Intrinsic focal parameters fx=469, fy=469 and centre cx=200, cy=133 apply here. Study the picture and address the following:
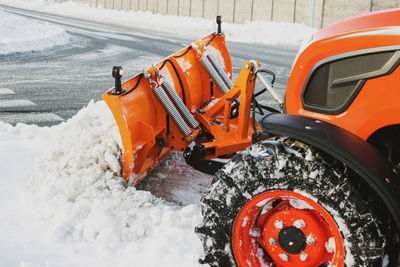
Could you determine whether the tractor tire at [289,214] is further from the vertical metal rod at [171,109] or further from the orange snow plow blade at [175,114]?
the vertical metal rod at [171,109]

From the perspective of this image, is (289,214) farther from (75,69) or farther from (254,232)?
(75,69)

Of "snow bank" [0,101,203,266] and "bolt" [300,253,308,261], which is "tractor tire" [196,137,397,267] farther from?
"snow bank" [0,101,203,266]

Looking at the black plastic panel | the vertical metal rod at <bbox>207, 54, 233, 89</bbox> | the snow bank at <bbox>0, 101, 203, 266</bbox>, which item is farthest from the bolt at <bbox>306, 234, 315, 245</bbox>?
the vertical metal rod at <bbox>207, 54, 233, 89</bbox>

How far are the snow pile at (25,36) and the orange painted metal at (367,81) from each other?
1342 cm

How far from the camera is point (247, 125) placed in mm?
4074

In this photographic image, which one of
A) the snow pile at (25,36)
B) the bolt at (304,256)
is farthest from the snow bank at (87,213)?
the snow pile at (25,36)

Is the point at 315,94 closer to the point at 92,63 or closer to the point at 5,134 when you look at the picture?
the point at 5,134

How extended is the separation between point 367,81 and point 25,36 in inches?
680

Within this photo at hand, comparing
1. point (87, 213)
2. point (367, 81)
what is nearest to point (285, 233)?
point (367, 81)

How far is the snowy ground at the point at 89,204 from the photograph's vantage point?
309 centimetres

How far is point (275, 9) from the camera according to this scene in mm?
23797

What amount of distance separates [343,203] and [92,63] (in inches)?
443

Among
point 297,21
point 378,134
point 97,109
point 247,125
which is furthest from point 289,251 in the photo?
point 297,21

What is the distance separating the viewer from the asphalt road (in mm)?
7539
